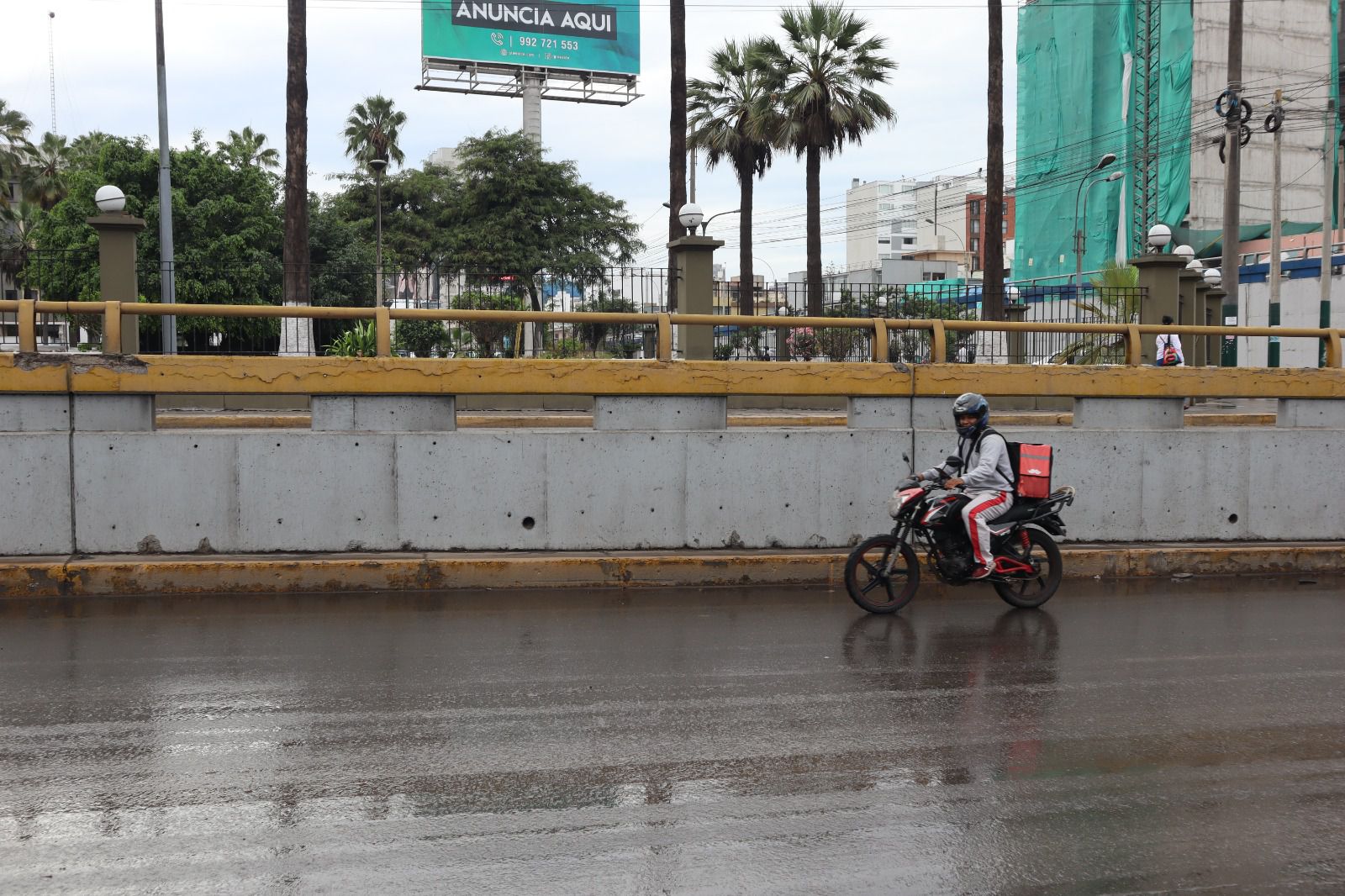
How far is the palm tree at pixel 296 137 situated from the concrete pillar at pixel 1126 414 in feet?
54.8

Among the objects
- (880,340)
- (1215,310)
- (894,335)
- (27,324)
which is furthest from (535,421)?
(1215,310)

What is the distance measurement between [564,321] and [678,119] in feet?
64.1

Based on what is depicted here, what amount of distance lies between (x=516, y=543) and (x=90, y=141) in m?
56.4

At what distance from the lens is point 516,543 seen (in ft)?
32.5

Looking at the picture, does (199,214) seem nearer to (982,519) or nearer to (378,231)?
(378,231)

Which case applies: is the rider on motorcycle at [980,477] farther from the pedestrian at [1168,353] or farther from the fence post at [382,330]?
the pedestrian at [1168,353]

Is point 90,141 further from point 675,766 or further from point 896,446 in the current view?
point 675,766

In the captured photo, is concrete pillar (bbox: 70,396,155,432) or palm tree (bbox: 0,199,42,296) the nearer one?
concrete pillar (bbox: 70,396,155,432)

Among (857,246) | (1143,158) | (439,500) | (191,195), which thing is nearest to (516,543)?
(439,500)

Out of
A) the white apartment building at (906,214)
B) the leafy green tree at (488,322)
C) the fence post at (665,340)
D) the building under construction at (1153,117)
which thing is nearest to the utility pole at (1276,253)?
the building under construction at (1153,117)

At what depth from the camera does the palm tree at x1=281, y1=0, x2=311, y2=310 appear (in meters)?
23.7

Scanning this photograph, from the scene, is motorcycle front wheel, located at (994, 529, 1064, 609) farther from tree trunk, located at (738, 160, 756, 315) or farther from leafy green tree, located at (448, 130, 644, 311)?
leafy green tree, located at (448, 130, 644, 311)

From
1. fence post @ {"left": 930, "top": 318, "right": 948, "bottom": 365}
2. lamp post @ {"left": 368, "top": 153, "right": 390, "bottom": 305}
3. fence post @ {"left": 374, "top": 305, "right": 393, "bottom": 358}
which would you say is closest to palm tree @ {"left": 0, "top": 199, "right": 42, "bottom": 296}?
lamp post @ {"left": 368, "top": 153, "right": 390, "bottom": 305}

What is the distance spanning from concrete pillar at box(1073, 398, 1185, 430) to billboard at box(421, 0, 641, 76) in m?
57.5
